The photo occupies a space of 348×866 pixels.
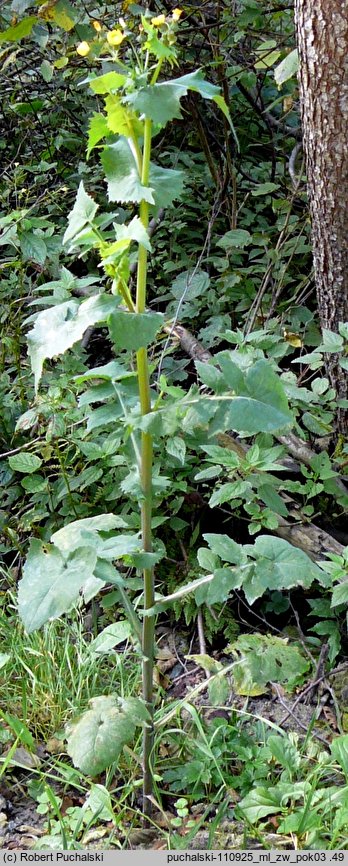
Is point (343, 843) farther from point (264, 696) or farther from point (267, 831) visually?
point (264, 696)

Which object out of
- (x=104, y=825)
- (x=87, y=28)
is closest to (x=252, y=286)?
(x=87, y=28)

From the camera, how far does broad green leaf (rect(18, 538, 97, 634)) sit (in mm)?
1380

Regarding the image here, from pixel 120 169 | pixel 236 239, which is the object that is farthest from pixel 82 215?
pixel 236 239

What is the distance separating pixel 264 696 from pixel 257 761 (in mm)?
340

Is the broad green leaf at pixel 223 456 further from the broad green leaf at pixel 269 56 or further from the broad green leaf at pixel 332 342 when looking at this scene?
the broad green leaf at pixel 269 56

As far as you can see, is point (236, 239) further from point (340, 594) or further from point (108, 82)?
point (108, 82)

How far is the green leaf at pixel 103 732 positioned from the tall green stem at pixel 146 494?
0.24 ft

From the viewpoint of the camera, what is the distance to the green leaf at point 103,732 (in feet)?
4.99

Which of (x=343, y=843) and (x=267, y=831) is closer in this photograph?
(x=343, y=843)

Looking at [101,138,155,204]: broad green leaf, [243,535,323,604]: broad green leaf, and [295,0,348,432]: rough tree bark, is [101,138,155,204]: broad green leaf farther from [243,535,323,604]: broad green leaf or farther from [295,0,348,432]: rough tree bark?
[295,0,348,432]: rough tree bark

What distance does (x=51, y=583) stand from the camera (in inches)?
56.0

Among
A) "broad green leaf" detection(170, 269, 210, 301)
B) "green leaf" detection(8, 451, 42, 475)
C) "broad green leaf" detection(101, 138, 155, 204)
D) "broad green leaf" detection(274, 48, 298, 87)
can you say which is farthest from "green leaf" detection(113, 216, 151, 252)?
"broad green leaf" detection(170, 269, 210, 301)

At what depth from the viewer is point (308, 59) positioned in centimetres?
233
